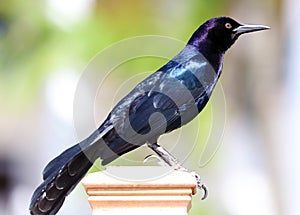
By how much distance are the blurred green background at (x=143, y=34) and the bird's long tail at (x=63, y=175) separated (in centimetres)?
84

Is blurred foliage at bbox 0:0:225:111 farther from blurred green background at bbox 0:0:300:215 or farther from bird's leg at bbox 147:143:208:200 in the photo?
bird's leg at bbox 147:143:208:200

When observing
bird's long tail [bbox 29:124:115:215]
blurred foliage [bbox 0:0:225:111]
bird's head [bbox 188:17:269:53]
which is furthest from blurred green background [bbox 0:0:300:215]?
bird's long tail [bbox 29:124:115:215]

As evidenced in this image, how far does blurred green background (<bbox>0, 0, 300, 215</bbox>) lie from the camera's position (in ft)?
5.65

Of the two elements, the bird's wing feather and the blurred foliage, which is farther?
the blurred foliage

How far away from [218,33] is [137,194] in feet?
1.06

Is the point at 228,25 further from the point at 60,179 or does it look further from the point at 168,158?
the point at 60,179

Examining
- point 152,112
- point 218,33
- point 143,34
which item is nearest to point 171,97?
point 152,112

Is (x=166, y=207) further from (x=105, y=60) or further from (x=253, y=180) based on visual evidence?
(x=253, y=180)

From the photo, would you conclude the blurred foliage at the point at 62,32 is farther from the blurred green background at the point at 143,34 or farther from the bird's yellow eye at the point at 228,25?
the bird's yellow eye at the point at 228,25

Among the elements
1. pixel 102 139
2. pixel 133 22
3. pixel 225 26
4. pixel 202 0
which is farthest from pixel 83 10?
pixel 102 139

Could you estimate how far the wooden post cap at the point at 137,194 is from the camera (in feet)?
2.54

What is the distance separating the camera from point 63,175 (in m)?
0.83

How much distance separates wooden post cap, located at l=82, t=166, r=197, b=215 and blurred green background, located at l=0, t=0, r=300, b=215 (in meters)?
0.91

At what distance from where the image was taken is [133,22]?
5.72ft
